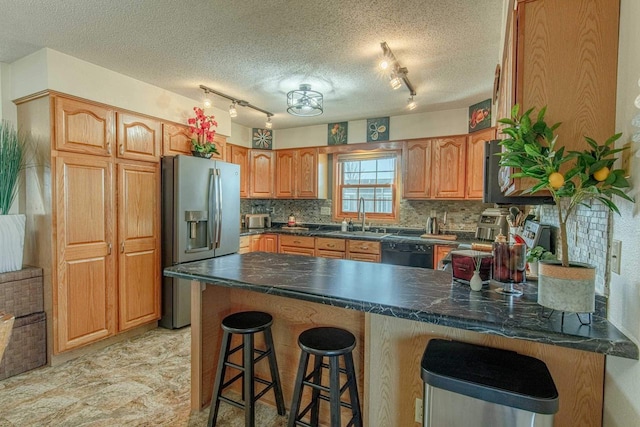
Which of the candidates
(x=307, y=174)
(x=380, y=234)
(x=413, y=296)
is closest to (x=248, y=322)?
(x=413, y=296)

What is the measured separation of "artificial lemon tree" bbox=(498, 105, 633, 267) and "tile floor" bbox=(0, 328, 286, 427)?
1815 mm

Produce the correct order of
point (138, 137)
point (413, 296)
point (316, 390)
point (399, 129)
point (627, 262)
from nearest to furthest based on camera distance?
point (627, 262) < point (413, 296) < point (316, 390) < point (138, 137) < point (399, 129)

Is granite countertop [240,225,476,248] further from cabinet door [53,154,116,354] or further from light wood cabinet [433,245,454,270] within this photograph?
cabinet door [53,154,116,354]

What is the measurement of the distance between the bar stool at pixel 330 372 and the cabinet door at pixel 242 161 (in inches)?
134

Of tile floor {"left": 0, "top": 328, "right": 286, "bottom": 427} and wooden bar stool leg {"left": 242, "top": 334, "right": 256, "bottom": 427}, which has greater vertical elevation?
wooden bar stool leg {"left": 242, "top": 334, "right": 256, "bottom": 427}

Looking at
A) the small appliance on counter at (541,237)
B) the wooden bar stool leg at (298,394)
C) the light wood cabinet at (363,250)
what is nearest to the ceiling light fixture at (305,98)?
the light wood cabinet at (363,250)

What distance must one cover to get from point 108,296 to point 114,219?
679 millimetres

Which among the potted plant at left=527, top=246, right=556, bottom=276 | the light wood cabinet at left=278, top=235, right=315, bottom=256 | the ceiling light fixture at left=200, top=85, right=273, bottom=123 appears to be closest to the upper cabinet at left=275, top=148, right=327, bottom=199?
the light wood cabinet at left=278, top=235, right=315, bottom=256

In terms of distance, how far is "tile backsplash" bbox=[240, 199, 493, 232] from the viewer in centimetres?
408

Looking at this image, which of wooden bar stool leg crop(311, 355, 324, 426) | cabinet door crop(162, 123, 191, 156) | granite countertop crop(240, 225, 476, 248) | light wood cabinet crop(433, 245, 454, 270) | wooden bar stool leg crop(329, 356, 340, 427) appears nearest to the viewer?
wooden bar stool leg crop(329, 356, 340, 427)

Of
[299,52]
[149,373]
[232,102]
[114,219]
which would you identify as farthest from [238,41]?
[149,373]

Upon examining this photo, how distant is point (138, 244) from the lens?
309cm

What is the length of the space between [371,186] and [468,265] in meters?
3.23

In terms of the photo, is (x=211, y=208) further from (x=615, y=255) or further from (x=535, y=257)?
(x=615, y=255)
